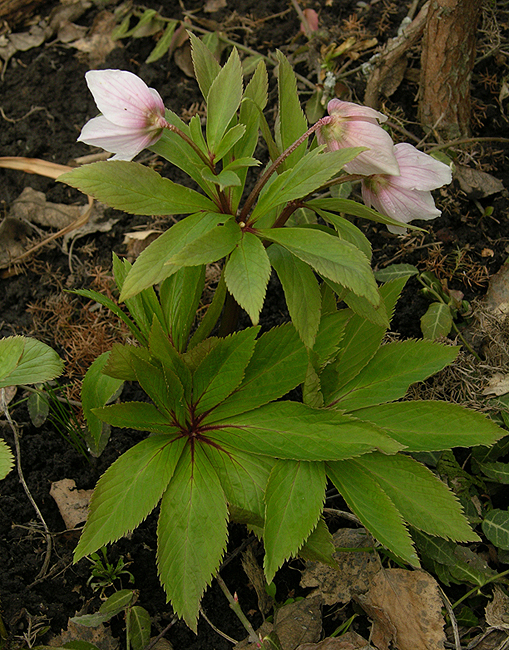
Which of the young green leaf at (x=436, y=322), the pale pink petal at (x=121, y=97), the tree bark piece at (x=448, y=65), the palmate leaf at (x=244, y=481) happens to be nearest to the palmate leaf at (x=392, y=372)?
the palmate leaf at (x=244, y=481)

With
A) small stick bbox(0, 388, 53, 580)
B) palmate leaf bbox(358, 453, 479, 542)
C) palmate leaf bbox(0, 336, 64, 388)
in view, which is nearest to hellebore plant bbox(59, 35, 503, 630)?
palmate leaf bbox(358, 453, 479, 542)

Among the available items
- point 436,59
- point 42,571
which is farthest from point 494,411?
point 42,571

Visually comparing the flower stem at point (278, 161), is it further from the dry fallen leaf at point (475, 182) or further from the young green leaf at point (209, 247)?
the dry fallen leaf at point (475, 182)

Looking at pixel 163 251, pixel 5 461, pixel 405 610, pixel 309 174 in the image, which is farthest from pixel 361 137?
pixel 405 610

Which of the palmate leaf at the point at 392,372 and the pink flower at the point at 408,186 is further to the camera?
the palmate leaf at the point at 392,372

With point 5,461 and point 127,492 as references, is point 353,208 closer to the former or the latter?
point 127,492

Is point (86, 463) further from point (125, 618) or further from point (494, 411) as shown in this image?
point (494, 411)
